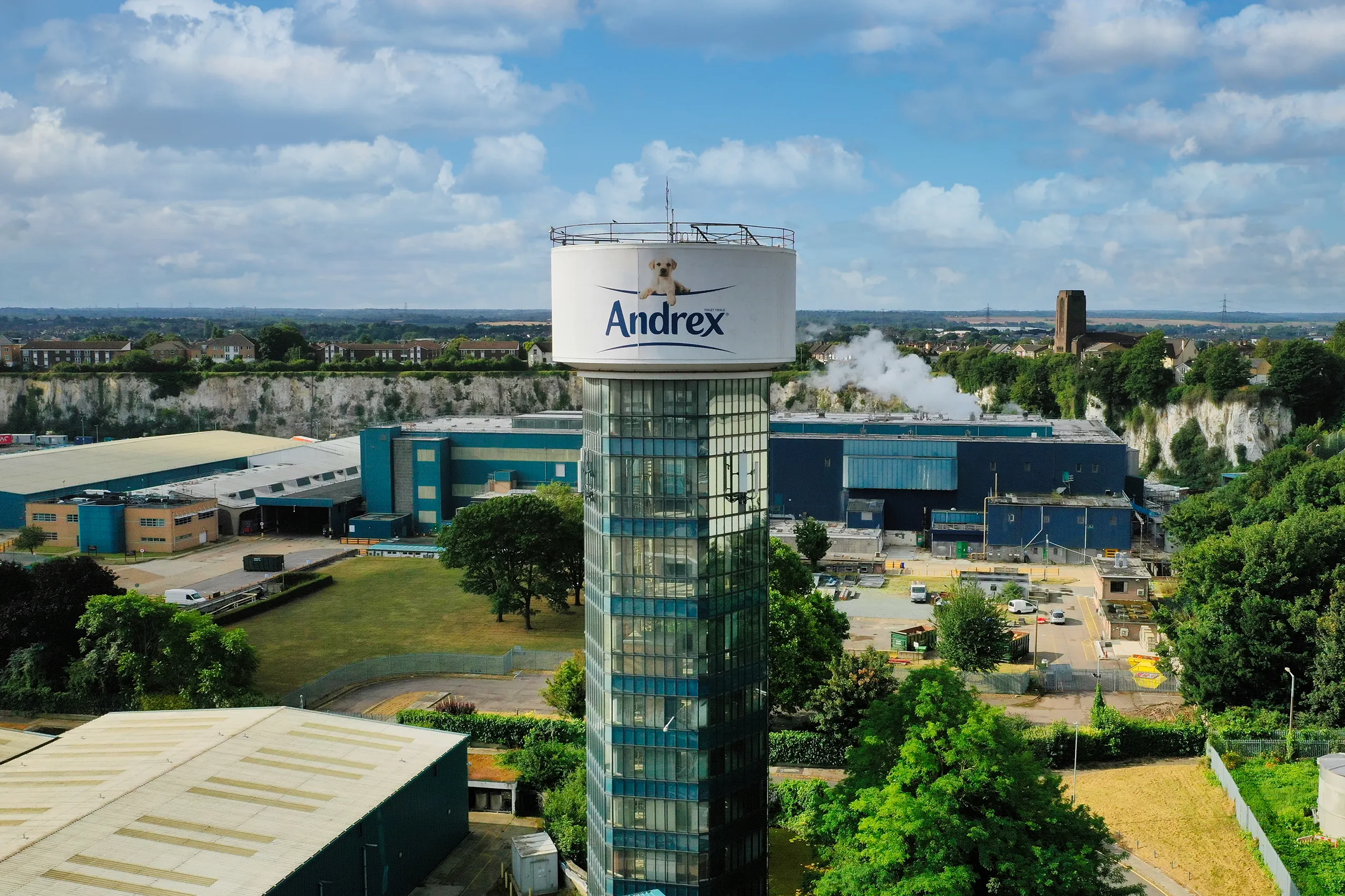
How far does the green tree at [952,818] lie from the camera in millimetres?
24828

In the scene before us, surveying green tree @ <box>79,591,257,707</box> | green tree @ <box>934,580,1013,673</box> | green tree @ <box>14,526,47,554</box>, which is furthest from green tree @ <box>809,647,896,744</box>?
green tree @ <box>14,526,47,554</box>

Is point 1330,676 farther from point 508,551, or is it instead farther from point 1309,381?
point 1309,381

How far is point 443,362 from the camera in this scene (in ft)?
533

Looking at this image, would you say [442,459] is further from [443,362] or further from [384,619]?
[443,362]

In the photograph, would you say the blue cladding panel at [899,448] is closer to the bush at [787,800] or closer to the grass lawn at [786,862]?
the bush at [787,800]

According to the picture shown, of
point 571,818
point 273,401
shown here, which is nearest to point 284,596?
point 571,818

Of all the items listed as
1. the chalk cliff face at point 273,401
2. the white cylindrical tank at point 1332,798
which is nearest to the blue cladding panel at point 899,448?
the white cylindrical tank at point 1332,798

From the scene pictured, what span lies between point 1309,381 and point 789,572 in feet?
244

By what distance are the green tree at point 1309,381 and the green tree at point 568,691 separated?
84.0 meters

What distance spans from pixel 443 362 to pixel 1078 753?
433ft

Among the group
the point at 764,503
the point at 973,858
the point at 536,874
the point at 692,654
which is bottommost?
the point at 536,874

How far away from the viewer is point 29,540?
75.4 m

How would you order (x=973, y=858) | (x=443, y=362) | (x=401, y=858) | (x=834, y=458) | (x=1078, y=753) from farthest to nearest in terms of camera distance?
1. (x=443, y=362)
2. (x=834, y=458)
3. (x=1078, y=753)
4. (x=401, y=858)
5. (x=973, y=858)

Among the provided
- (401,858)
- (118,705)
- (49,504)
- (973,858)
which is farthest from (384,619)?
(973,858)
